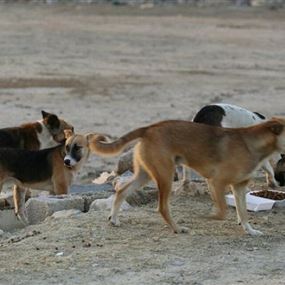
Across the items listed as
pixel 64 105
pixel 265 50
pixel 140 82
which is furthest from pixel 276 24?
pixel 64 105

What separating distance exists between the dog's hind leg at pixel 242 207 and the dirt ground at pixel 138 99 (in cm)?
11

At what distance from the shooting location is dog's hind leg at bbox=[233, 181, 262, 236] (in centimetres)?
1030

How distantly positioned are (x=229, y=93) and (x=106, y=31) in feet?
66.7

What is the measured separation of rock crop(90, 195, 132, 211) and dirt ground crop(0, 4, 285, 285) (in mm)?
126

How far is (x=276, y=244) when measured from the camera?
998 cm

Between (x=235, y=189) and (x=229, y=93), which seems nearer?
(x=235, y=189)

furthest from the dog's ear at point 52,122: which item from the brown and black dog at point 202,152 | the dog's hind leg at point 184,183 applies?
the brown and black dog at point 202,152

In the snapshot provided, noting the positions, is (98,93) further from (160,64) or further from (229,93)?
(160,64)

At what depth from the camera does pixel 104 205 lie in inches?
450

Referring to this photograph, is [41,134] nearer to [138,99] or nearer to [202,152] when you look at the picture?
[202,152]

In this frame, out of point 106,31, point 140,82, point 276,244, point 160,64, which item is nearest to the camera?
point 276,244

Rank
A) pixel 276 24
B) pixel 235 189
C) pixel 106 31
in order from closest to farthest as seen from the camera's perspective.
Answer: pixel 235 189, pixel 106 31, pixel 276 24

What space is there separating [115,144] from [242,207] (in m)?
1.44

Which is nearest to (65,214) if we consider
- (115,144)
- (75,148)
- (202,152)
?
(75,148)
